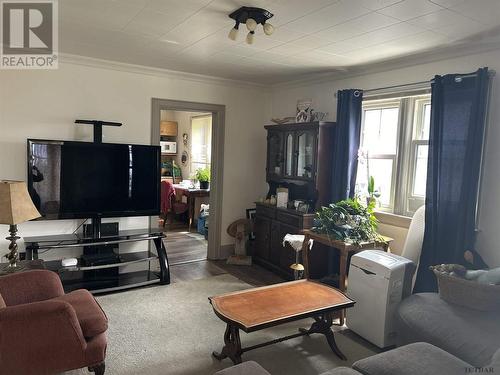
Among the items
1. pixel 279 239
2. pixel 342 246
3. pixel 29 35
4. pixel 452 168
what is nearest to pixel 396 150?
pixel 452 168

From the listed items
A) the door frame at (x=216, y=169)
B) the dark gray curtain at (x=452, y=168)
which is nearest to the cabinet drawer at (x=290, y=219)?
the door frame at (x=216, y=169)

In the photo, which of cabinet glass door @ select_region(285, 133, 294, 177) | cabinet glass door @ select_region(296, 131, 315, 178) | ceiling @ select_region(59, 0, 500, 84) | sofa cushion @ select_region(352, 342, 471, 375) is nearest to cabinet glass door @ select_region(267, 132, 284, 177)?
cabinet glass door @ select_region(285, 133, 294, 177)

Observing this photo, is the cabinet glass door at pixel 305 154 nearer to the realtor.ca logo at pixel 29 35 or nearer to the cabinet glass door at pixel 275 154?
the cabinet glass door at pixel 275 154

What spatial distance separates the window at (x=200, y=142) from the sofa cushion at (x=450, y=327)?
5188mm

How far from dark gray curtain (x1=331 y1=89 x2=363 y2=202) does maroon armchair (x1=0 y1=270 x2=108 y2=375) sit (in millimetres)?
2667

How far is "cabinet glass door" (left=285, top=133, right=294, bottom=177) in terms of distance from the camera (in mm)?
4422

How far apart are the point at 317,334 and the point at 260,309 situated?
0.84 metres

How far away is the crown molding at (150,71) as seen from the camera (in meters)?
3.78

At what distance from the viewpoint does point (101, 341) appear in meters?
2.19

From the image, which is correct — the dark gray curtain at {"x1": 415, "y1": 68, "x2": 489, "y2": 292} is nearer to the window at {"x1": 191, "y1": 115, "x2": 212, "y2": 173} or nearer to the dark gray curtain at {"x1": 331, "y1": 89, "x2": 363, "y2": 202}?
the dark gray curtain at {"x1": 331, "y1": 89, "x2": 363, "y2": 202}

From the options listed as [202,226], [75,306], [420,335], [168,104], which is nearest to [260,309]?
[420,335]

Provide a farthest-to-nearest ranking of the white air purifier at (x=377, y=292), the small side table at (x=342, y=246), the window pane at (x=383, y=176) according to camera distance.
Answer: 1. the window pane at (x=383, y=176)
2. the small side table at (x=342, y=246)
3. the white air purifier at (x=377, y=292)

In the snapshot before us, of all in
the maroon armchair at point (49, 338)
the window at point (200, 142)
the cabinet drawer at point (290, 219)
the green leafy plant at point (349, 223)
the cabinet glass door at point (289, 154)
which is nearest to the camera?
the maroon armchair at point (49, 338)

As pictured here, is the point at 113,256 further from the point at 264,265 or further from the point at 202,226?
the point at 202,226
